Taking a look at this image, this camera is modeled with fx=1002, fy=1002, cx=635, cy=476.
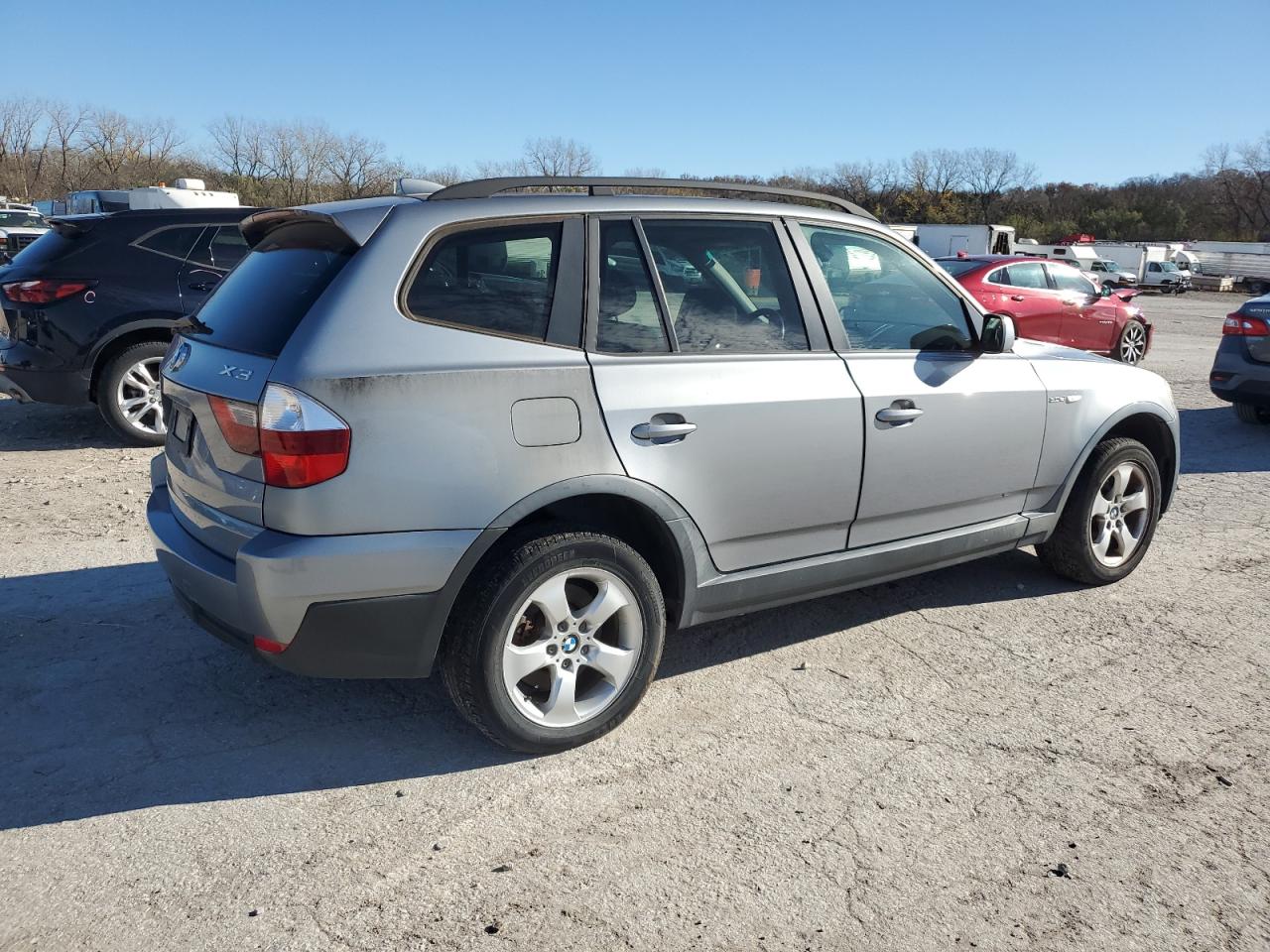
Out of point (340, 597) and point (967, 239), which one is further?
point (967, 239)

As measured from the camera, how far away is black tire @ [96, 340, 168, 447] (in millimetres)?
7527

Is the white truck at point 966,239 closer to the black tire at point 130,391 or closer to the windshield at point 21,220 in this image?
the windshield at point 21,220

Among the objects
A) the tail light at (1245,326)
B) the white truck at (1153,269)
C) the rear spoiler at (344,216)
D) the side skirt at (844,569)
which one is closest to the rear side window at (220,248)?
the rear spoiler at (344,216)

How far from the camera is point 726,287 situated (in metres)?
3.76

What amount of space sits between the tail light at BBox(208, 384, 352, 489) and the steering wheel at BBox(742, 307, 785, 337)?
163 centimetres

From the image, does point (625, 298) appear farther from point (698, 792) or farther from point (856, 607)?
point (856, 607)

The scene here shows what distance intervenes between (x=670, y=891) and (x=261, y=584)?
4.72 ft

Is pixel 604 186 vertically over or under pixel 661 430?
over

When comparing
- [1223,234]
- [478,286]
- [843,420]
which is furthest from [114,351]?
[1223,234]

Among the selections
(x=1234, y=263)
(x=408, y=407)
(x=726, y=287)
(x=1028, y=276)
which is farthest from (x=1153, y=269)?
(x=408, y=407)

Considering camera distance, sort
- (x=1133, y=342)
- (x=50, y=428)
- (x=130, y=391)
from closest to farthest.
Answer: (x=130, y=391) → (x=50, y=428) → (x=1133, y=342)

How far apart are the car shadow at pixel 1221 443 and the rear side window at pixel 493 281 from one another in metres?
6.56

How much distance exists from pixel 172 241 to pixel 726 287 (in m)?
5.84

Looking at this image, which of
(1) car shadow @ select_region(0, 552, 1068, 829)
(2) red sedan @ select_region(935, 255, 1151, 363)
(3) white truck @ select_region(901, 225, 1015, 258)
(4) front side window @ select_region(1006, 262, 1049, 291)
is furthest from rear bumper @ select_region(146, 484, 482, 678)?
(3) white truck @ select_region(901, 225, 1015, 258)
